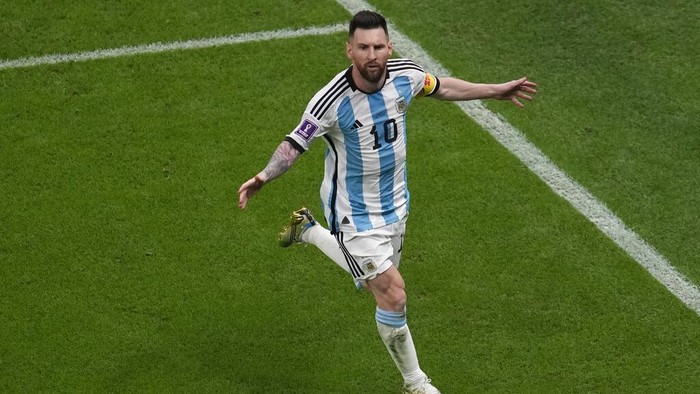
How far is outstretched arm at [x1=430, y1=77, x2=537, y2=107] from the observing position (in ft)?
26.0

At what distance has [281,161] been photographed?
7215mm

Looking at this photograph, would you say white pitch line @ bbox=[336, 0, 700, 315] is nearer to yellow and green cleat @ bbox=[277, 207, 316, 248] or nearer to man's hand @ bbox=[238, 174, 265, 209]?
yellow and green cleat @ bbox=[277, 207, 316, 248]

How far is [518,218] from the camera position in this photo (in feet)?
30.3

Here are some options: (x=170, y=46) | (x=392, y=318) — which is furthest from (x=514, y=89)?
(x=170, y=46)

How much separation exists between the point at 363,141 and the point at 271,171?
0.64m

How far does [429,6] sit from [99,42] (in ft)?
9.83

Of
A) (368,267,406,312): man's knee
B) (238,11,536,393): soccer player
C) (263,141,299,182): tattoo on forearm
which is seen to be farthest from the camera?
(368,267,406,312): man's knee

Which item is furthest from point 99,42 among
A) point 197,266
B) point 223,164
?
point 197,266

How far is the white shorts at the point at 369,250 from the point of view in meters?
7.54

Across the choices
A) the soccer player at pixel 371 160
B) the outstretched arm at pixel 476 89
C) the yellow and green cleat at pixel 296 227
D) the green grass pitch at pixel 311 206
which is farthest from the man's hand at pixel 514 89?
the yellow and green cleat at pixel 296 227

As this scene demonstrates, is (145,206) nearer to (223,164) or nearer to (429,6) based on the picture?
(223,164)

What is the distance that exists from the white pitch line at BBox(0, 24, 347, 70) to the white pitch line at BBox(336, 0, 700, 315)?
2.53 ft

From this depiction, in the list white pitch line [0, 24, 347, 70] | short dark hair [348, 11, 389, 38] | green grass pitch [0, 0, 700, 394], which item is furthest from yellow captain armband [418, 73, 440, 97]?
white pitch line [0, 24, 347, 70]

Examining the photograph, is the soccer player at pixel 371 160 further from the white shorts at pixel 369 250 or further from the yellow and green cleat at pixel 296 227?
the yellow and green cleat at pixel 296 227
